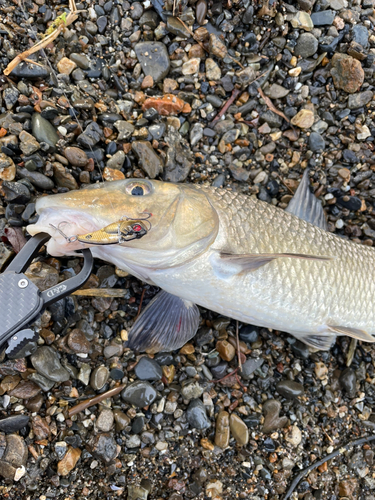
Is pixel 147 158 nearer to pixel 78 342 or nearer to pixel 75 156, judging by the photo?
pixel 75 156

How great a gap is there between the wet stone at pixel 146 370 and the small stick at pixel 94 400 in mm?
151

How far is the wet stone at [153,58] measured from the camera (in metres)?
2.89

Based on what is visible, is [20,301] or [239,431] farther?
[239,431]

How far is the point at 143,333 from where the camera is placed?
8.75ft

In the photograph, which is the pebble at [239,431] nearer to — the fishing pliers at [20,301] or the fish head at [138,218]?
the fish head at [138,218]

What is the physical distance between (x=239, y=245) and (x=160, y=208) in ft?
1.99

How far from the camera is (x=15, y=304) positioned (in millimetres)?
1994

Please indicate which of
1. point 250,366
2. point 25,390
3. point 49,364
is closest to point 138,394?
point 49,364

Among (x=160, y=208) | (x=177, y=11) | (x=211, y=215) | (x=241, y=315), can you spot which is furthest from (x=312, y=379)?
(x=177, y=11)

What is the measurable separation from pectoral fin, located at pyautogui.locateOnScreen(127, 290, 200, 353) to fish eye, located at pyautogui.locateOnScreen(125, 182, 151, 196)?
816 millimetres

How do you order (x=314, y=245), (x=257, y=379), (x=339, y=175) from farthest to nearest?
(x=339, y=175)
(x=257, y=379)
(x=314, y=245)

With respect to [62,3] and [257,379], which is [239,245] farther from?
[62,3]

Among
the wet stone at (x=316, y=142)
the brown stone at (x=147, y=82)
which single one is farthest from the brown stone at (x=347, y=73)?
the brown stone at (x=147, y=82)

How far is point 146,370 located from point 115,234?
1.25 m
